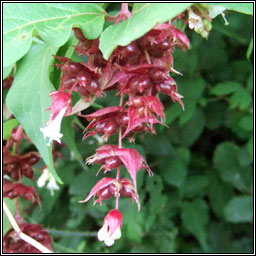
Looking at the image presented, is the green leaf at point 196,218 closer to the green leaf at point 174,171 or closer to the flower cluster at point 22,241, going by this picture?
the green leaf at point 174,171

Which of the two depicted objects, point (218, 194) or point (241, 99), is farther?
point (218, 194)

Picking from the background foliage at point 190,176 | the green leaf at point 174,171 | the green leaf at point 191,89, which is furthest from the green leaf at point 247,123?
the green leaf at point 174,171

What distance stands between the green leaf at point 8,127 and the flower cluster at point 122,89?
28cm

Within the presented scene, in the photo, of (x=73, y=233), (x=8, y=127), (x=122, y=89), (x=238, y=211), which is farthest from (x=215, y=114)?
(x=122, y=89)

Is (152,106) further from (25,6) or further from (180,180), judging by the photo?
(180,180)

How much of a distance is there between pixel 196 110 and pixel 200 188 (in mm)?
293

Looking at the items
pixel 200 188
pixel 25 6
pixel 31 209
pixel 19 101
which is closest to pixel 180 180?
pixel 200 188

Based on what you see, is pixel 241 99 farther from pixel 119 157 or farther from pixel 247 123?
pixel 119 157

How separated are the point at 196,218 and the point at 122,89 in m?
0.98

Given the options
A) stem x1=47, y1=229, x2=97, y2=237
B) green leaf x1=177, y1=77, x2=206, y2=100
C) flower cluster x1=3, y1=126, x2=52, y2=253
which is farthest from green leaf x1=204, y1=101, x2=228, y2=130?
flower cluster x1=3, y1=126, x2=52, y2=253

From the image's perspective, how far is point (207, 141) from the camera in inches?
62.8

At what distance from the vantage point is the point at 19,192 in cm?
74

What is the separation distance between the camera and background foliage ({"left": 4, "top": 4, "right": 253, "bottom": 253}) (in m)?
1.19

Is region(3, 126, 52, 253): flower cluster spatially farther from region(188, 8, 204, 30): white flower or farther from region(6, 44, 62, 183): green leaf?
region(188, 8, 204, 30): white flower
